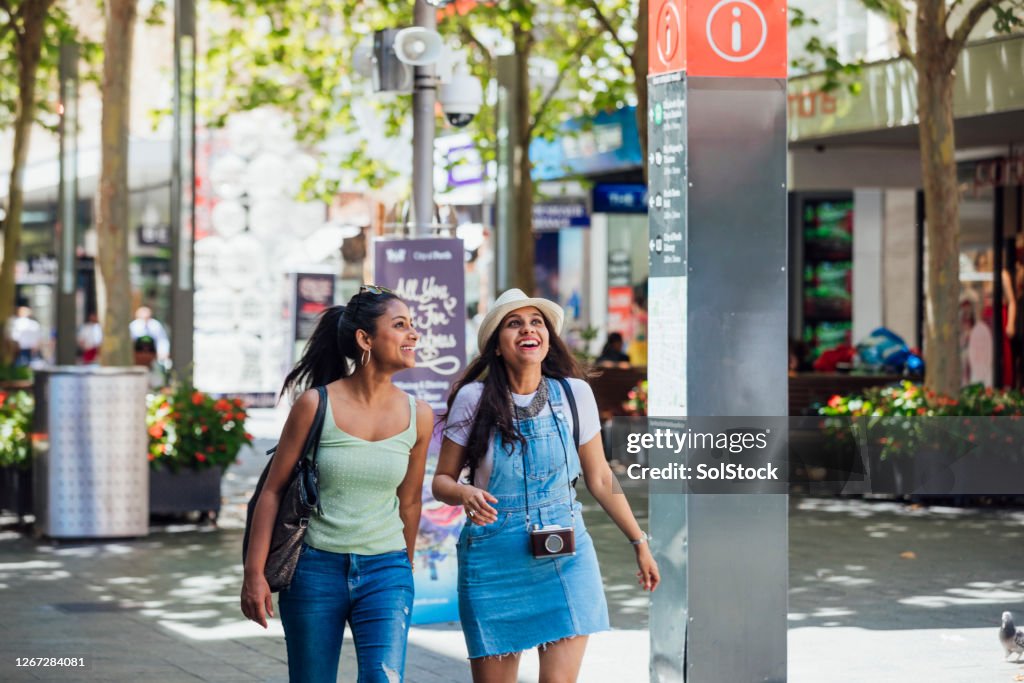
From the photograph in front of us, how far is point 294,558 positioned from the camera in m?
5.09

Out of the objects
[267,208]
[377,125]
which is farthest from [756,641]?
[377,125]

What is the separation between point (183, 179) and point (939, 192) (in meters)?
6.62

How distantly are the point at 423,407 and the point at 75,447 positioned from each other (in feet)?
25.9

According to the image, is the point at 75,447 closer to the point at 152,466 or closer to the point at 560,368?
the point at 152,466

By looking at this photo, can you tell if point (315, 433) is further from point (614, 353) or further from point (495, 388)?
point (614, 353)

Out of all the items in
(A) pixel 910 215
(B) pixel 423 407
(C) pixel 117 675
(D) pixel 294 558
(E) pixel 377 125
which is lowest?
(C) pixel 117 675

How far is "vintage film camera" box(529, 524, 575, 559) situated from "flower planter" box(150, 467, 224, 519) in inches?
347

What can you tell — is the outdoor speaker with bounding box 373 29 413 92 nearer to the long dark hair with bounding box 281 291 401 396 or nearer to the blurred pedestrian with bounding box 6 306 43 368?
the long dark hair with bounding box 281 291 401 396

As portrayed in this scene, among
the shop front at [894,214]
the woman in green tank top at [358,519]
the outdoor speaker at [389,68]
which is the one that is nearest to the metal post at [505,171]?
the shop front at [894,214]

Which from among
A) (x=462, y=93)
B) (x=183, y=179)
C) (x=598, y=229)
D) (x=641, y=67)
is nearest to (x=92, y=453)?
(x=183, y=179)

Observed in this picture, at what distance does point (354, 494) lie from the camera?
204 inches

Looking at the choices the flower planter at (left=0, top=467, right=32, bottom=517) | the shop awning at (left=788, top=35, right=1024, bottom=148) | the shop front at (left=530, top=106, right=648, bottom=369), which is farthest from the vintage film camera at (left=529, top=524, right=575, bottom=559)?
the shop front at (left=530, top=106, right=648, bottom=369)

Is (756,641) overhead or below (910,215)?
below

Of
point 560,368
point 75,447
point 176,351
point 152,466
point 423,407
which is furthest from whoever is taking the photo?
point 176,351
